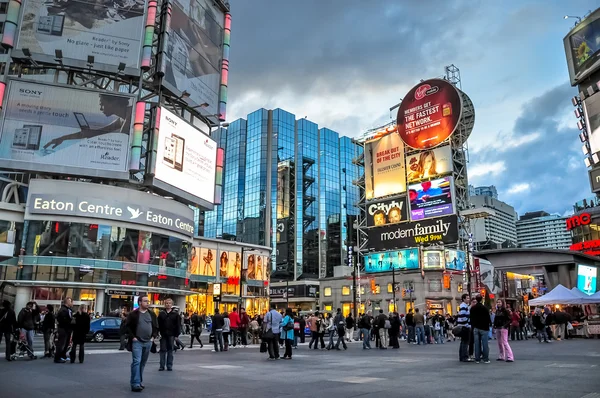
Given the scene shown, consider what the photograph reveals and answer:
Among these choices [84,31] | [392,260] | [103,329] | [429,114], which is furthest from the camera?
[392,260]

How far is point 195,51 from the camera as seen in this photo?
52.3 metres

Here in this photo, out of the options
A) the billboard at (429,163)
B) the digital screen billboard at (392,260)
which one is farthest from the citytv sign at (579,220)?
the billboard at (429,163)

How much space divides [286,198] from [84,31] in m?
64.5

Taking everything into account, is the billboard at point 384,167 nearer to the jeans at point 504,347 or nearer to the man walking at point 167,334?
the jeans at point 504,347

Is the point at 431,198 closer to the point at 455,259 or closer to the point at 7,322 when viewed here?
the point at 455,259

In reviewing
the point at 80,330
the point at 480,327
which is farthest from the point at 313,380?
the point at 80,330

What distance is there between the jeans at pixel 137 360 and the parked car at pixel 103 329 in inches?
759

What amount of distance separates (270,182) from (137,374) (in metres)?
95.5

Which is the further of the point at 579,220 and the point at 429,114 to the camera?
the point at 579,220

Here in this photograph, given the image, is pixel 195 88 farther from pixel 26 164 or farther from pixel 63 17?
pixel 26 164

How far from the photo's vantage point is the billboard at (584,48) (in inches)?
1885

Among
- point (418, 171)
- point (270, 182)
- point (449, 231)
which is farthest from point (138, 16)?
point (270, 182)

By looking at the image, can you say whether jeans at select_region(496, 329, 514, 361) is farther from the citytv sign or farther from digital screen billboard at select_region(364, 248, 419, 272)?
the citytv sign

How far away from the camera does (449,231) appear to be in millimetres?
48375
